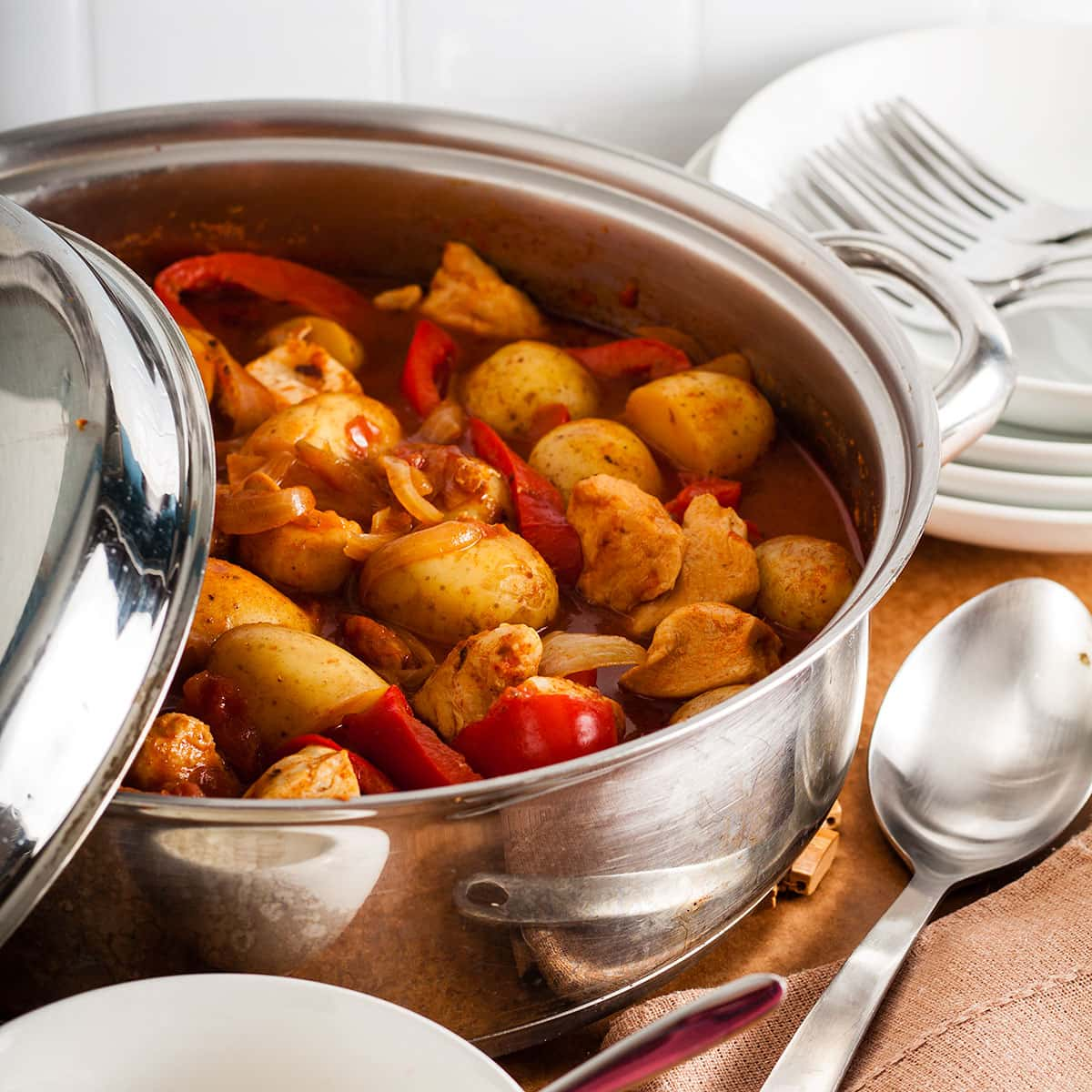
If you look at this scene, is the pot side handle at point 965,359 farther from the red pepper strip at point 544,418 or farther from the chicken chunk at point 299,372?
the chicken chunk at point 299,372

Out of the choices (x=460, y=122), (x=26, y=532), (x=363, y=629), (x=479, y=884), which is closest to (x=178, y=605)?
(x=26, y=532)

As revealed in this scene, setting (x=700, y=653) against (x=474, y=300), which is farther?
(x=474, y=300)

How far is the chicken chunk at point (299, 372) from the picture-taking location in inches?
62.1

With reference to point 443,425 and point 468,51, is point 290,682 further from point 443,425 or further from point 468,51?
point 468,51

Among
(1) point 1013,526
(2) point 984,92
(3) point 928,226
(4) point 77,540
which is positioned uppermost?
(4) point 77,540

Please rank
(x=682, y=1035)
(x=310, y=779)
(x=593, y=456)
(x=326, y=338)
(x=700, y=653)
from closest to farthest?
(x=682, y=1035), (x=310, y=779), (x=700, y=653), (x=593, y=456), (x=326, y=338)

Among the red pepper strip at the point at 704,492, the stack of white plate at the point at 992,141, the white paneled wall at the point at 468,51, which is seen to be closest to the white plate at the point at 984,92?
the stack of white plate at the point at 992,141

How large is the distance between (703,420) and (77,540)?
2.72 feet

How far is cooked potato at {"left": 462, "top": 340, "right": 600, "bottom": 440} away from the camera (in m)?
1.58

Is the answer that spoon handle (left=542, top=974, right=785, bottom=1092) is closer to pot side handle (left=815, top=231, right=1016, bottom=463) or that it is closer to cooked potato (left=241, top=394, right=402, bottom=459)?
pot side handle (left=815, top=231, right=1016, bottom=463)

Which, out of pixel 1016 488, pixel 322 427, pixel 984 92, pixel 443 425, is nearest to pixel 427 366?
pixel 443 425

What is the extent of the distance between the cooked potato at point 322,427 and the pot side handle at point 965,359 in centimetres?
56

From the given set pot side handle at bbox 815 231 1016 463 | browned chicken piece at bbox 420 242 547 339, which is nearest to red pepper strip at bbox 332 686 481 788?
pot side handle at bbox 815 231 1016 463

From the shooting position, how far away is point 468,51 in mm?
2125
